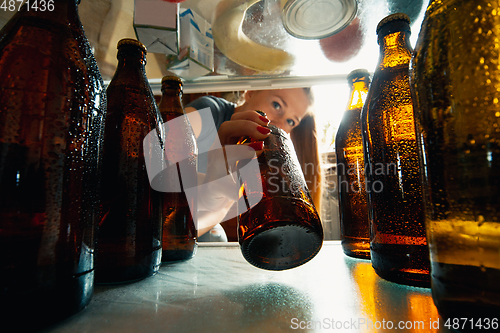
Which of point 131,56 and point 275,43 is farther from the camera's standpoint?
point 275,43

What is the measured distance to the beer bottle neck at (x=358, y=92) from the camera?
57 centimetres

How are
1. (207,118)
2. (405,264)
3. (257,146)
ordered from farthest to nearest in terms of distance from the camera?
(207,118), (257,146), (405,264)

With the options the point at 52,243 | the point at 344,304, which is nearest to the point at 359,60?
the point at 344,304

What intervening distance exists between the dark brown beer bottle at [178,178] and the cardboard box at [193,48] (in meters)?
0.07

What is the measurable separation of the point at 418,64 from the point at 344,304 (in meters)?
0.24

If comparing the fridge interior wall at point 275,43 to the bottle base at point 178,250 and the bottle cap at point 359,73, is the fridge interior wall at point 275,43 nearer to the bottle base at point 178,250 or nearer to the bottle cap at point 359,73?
the bottle cap at point 359,73

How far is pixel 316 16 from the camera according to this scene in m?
0.48

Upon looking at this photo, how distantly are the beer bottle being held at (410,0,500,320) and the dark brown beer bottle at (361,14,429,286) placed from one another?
0.11 meters

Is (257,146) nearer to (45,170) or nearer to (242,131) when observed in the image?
(242,131)

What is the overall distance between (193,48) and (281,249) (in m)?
0.45

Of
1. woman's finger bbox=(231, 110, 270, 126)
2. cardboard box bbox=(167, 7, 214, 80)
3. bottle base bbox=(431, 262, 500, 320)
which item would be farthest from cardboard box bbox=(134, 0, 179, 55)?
bottle base bbox=(431, 262, 500, 320)

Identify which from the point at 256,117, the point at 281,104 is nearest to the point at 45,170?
the point at 256,117

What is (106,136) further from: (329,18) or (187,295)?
(329,18)

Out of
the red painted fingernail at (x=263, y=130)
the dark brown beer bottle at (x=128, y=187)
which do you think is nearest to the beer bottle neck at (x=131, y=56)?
Result: the dark brown beer bottle at (x=128, y=187)
